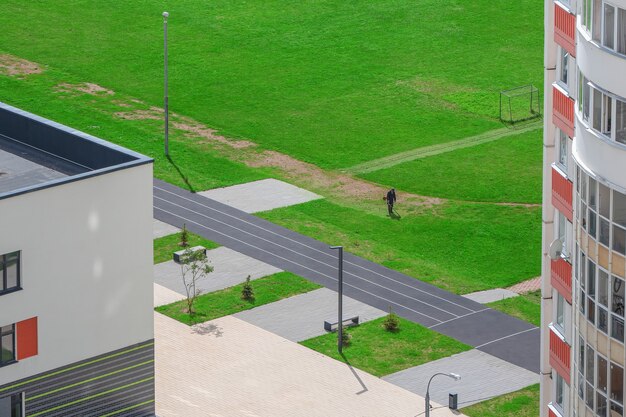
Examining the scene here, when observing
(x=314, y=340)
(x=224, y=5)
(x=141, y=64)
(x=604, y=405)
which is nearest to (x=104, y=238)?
(x=314, y=340)

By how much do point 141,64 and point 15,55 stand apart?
9.46 meters

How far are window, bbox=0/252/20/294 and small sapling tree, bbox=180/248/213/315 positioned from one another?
20.5 meters

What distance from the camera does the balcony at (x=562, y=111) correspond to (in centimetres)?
6019

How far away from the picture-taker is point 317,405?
82.1 metres

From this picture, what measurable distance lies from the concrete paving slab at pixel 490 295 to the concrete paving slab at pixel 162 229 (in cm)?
1777

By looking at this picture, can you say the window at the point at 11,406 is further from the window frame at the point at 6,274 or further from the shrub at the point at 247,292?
the shrub at the point at 247,292

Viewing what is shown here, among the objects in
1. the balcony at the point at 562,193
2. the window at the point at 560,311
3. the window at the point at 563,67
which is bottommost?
the window at the point at 560,311

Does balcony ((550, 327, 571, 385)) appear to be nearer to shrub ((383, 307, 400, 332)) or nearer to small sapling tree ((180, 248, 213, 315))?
shrub ((383, 307, 400, 332))

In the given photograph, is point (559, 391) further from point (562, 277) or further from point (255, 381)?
point (255, 381)

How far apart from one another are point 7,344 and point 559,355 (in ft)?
73.4

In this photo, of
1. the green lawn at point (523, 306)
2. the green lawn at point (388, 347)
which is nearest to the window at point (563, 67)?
the green lawn at point (388, 347)

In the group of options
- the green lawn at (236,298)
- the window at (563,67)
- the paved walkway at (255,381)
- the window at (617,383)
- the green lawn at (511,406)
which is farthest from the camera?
the green lawn at (236,298)

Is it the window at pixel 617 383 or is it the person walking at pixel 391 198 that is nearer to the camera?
the window at pixel 617 383

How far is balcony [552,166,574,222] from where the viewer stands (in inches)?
2387
